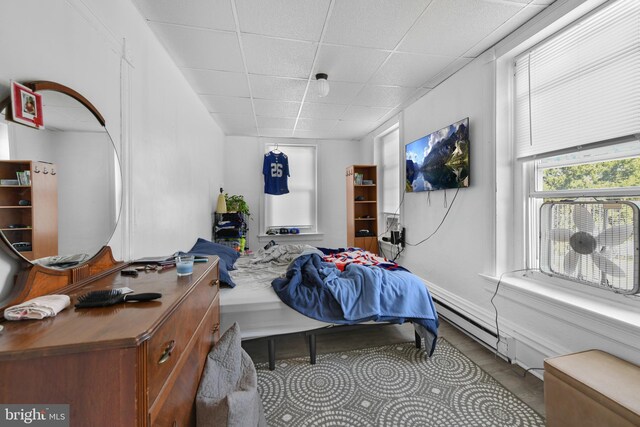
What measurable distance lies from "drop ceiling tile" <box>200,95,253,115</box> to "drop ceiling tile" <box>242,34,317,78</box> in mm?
804

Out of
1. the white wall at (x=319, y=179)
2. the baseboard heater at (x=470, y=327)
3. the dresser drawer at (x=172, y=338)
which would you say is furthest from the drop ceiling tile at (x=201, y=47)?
the baseboard heater at (x=470, y=327)

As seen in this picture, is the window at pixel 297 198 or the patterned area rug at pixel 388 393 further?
the window at pixel 297 198

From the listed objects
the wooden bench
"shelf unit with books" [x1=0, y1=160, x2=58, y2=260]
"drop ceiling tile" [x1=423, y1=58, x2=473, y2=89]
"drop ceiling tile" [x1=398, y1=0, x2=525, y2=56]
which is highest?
"drop ceiling tile" [x1=423, y1=58, x2=473, y2=89]

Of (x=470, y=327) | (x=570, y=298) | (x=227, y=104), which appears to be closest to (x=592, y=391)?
(x=570, y=298)

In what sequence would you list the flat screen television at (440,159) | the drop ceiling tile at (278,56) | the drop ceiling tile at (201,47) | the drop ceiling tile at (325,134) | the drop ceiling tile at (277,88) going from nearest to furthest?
the drop ceiling tile at (201,47) → the drop ceiling tile at (278,56) → the flat screen television at (440,159) → the drop ceiling tile at (277,88) → the drop ceiling tile at (325,134)

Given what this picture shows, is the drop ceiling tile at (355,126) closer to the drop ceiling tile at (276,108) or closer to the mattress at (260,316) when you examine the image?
the drop ceiling tile at (276,108)

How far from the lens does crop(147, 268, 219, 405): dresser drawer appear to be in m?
0.74

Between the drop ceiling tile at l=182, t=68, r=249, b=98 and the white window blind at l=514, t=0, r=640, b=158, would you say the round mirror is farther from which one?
the white window blind at l=514, t=0, r=640, b=158

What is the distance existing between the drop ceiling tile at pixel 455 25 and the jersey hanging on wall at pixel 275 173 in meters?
3.06

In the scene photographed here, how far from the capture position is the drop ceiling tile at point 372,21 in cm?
176

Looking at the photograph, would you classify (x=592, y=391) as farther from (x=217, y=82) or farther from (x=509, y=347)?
(x=217, y=82)

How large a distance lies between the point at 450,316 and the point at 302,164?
360cm

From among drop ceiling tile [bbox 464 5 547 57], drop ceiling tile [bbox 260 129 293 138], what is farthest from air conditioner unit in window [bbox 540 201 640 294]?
drop ceiling tile [bbox 260 129 293 138]

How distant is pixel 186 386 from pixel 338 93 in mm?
3015
